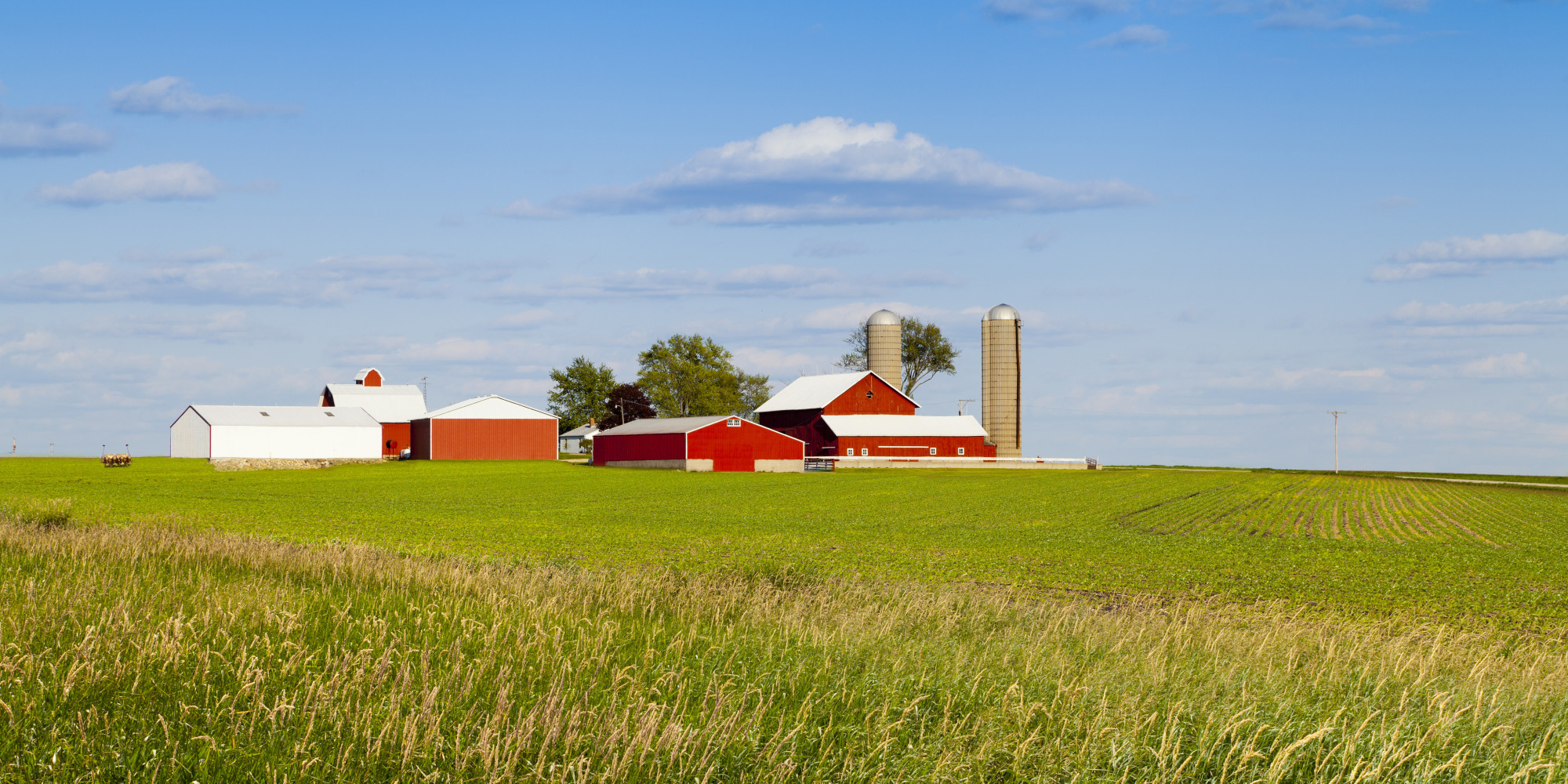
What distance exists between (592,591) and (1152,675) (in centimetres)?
623

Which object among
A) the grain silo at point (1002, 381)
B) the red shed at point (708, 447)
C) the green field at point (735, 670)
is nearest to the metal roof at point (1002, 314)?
the grain silo at point (1002, 381)

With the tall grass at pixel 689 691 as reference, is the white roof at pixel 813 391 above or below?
above

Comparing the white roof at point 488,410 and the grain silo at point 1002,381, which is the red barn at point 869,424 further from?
the white roof at point 488,410

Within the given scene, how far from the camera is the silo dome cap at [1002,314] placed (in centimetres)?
10094

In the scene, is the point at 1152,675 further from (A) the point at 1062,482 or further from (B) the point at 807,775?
(A) the point at 1062,482

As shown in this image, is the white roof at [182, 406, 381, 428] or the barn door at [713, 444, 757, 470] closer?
the barn door at [713, 444, 757, 470]

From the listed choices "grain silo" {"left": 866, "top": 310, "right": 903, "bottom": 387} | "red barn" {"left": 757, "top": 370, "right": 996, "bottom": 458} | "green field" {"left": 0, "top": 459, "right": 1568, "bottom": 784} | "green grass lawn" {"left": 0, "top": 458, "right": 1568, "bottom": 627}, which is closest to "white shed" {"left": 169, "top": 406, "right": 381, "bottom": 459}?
"green grass lawn" {"left": 0, "top": 458, "right": 1568, "bottom": 627}

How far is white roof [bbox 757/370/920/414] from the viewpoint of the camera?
97.2m

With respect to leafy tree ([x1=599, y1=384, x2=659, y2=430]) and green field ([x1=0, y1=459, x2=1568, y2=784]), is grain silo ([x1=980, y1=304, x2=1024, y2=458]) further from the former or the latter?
green field ([x1=0, y1=459, x2=1568, y2=784])

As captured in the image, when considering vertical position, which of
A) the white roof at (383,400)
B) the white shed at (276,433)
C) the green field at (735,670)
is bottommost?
the green field at (735,670)

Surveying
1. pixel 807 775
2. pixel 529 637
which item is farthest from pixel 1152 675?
pixel 529 637

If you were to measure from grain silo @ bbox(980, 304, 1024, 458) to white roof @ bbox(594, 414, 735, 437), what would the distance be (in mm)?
25788

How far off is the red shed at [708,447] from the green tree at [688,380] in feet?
113

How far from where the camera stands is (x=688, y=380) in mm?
122875
